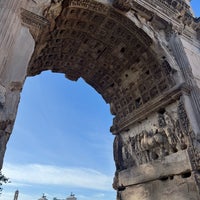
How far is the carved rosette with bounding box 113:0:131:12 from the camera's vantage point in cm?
630

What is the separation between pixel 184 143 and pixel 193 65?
8.93 feet

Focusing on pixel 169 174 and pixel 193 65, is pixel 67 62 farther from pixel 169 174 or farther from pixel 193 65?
pixel 169 174

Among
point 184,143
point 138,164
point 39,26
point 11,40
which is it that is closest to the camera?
point 11,40

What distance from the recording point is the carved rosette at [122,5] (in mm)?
6298

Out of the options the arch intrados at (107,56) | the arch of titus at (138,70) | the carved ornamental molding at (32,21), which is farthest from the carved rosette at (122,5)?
the carved ornamental molding at (32,21)

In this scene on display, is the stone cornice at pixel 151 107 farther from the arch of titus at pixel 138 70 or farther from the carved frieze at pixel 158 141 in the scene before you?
the carved frieze at pixel 158 141

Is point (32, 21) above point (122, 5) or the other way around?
the other way around

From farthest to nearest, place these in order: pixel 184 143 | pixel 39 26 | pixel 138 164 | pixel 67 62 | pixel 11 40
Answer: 1. pixel 67 62
2. pixel 138 164
3. pixel 184 143
4. pixel 39 26
5. pixel 11 40

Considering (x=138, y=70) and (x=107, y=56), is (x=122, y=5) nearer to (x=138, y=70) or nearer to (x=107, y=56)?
(x=107, y=56)

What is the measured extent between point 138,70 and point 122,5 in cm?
221

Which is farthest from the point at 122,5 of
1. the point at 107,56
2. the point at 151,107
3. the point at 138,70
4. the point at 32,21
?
the point at 151,107

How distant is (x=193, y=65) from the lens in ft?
23.1

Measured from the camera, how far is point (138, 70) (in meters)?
7.53

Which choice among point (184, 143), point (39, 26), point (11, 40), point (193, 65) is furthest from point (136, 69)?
point (11, 40)
